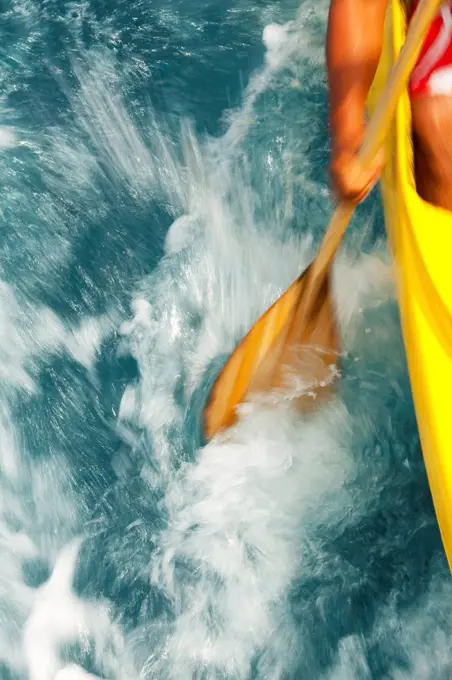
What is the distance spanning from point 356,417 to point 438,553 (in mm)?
276

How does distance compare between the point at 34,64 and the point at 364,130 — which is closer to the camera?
the point at 364,130

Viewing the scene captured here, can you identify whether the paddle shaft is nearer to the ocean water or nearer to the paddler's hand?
the paddler's hand

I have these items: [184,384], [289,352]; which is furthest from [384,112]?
[184,384]

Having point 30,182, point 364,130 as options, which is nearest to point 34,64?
point 30,182

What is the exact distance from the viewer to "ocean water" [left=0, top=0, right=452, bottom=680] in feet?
4.34

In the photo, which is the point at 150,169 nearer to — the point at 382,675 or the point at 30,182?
the point at 30,182

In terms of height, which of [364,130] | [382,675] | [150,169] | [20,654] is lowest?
[382,675]

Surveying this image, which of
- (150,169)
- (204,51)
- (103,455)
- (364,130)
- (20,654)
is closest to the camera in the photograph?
(364,130)

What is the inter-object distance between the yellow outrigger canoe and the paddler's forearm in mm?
117

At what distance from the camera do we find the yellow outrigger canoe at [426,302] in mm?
1020

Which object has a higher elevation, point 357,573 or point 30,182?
point 30,182

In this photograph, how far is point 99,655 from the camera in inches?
52.8

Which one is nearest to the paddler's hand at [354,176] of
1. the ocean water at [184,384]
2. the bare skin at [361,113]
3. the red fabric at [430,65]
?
the bare skin at [361,113]

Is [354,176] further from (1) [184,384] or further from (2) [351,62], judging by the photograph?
(1) [184,384]
